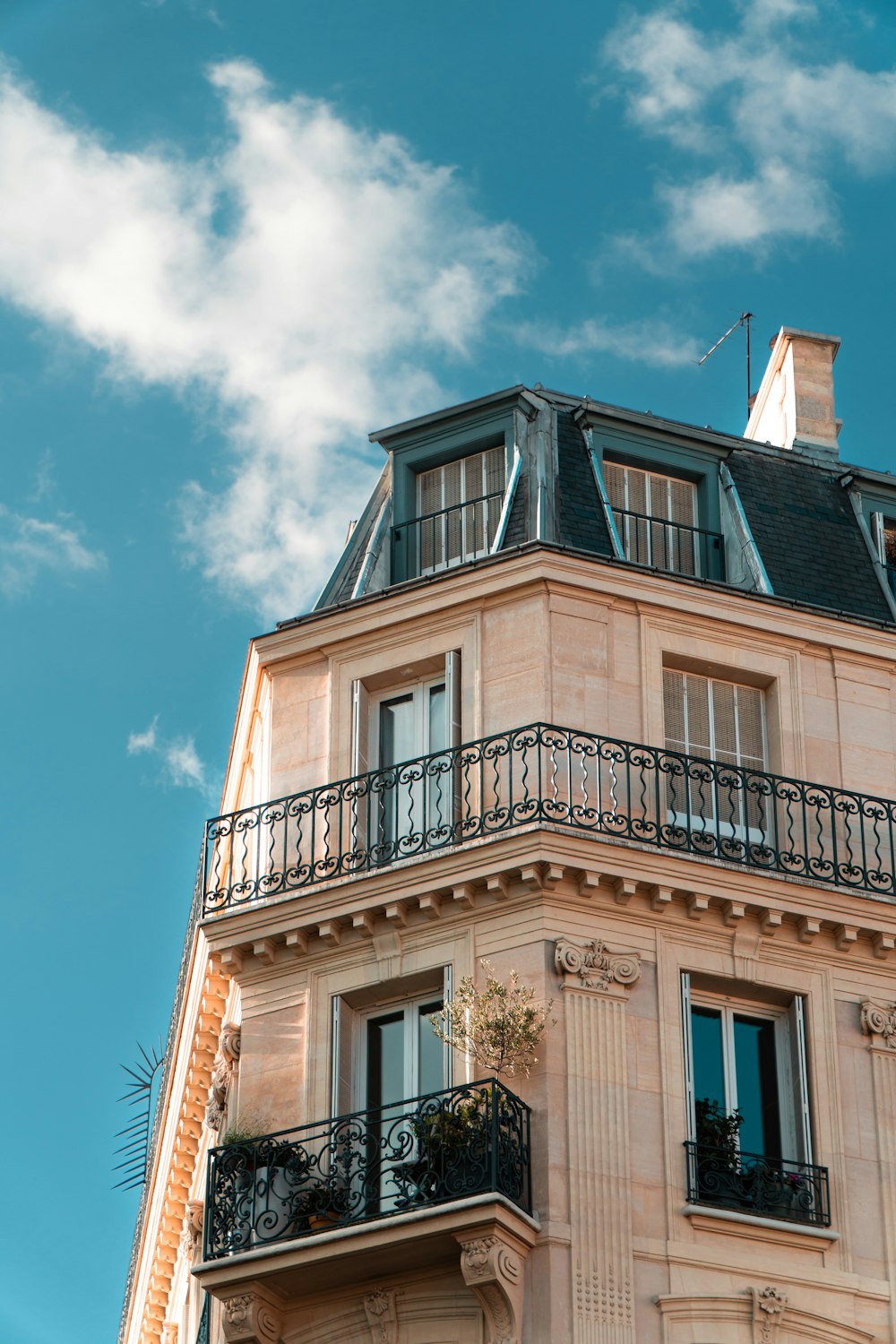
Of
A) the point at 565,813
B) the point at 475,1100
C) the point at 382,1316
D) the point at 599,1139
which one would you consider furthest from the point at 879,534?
the point at 382,1316

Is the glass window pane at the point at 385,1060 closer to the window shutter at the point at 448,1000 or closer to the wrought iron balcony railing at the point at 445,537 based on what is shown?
the window shutter at the point at 448,1000

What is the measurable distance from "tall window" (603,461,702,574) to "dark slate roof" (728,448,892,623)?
0.58m

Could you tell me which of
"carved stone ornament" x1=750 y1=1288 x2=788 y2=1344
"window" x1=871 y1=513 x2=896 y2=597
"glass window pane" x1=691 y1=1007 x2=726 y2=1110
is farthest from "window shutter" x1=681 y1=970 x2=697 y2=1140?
"window" x1=871 y1=513 x2=896 y2=597

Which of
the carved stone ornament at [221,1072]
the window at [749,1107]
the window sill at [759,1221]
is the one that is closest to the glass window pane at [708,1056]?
the window at [749,1107]

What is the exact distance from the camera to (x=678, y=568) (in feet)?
85.1

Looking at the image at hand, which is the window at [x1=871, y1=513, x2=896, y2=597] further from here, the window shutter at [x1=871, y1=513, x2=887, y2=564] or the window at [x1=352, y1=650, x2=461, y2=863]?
the window at [x1=352, y1=650, x2=461, y2=863]

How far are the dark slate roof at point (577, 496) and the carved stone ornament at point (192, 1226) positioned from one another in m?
7.54

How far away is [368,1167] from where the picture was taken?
70.3 ft

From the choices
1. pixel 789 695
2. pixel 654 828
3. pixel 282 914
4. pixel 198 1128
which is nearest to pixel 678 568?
pixel 789 695

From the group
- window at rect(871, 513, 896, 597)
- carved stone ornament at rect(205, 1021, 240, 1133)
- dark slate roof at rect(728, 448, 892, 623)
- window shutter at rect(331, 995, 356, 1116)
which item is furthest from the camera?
window at rect(871, 513, 896, 597)

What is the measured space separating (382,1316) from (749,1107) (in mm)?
3542

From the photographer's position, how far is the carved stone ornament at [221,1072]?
2398cm

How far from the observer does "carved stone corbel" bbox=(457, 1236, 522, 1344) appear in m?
20.3

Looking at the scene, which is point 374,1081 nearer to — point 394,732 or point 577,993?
point 577,993
